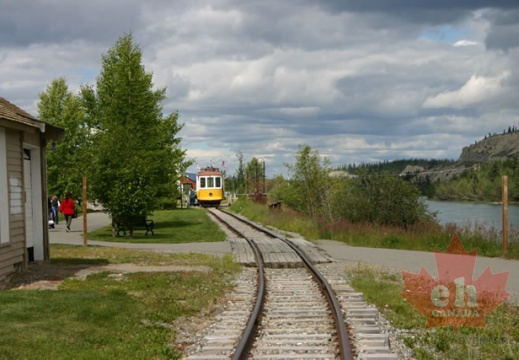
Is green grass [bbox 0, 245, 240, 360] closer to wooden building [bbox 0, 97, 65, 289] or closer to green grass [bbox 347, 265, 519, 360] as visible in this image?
wooden building [bbox 0, 97, 65, 289]

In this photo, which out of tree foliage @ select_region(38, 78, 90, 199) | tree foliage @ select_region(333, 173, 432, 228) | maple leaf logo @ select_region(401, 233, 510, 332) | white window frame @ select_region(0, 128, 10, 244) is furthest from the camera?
tree foliage @ select_region(38, 78, 90, 199)

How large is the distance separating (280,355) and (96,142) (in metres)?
24.0

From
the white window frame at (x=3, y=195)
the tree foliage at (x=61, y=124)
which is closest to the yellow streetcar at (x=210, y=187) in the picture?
the tree foliage at (x=61, y=124)

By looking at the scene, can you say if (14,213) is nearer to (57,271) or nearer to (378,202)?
(57,271)

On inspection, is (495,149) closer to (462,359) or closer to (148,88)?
(148,88)

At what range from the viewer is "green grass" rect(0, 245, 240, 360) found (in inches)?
297

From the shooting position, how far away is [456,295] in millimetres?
10930

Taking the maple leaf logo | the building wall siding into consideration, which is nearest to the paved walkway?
the maple leaf logo

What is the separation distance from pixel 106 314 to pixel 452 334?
15.0 feet

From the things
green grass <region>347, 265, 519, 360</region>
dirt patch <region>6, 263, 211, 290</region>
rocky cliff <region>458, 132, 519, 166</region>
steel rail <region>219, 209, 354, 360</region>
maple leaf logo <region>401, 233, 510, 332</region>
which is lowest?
green grass <region>347, 265, 519, 360</region>

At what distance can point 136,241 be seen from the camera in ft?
81.2

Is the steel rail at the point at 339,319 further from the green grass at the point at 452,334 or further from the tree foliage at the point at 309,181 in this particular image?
the tree foliage at the point at 309,181

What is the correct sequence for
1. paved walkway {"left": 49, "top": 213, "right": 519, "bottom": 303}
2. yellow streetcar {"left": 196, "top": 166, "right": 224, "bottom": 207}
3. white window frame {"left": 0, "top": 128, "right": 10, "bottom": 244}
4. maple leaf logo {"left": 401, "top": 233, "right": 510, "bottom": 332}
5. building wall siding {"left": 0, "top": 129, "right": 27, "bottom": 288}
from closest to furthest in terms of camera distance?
maple leaf logo {"left": 401, "top": 233, "right": 510, "bottom": 332}, white window frame {"left": 0, "top": 128, "right": 10, "bottom": 244}, building wall siding {"left": 0, "top": 129, "right": 27, "bottom": 288}, paved walkway {"left": 49, "top": 213, "right": 519, "bottom": 303}, yellow streetcar {"left": 196, "top": 166, "right": 224, "bottom": 207}

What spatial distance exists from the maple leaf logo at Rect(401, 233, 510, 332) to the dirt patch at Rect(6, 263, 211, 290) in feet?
16.4
